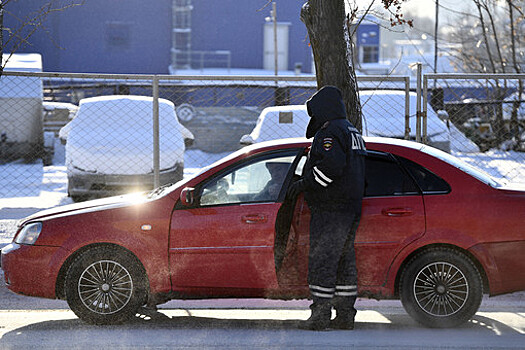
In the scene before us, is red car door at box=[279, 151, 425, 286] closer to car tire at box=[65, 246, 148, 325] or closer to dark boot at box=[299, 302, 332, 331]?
dark boot at box=[299, 302, 332, 331]

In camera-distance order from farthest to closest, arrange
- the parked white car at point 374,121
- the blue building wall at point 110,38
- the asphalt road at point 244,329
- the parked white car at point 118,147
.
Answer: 1. the blue building wall at point 110,38
2. the parked white car at point 374,121
3. the parked white car at point 118,147
4. the asphalt road at point 244,329

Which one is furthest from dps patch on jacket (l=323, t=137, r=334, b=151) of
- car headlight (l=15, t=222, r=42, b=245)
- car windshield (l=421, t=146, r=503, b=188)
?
car headlight (l=15, t=222, r=42, b=245)

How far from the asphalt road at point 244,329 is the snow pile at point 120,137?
5.85 m

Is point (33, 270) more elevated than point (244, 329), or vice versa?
point (33, 270)

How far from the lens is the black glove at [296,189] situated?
6.20m

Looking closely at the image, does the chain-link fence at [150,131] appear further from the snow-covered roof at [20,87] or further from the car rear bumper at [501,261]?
the car rear bumper at [501,261]

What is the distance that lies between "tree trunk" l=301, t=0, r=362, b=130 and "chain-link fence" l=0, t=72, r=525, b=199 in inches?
31.4

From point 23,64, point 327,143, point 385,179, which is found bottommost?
point 385,179

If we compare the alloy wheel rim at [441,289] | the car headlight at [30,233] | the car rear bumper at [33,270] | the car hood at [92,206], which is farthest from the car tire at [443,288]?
the car headlight at [30,233]

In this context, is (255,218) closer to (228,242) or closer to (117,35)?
(228,242)

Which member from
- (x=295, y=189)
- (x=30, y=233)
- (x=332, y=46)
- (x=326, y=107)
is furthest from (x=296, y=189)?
(x=332, y=46)

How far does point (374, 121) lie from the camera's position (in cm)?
1603

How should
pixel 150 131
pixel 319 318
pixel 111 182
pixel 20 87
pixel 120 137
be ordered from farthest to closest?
pixel 20 87 < pixel 150 131 < pixel 120 137 < pixel 111 182 < pixel 319 318

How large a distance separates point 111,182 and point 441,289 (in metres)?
7.78
